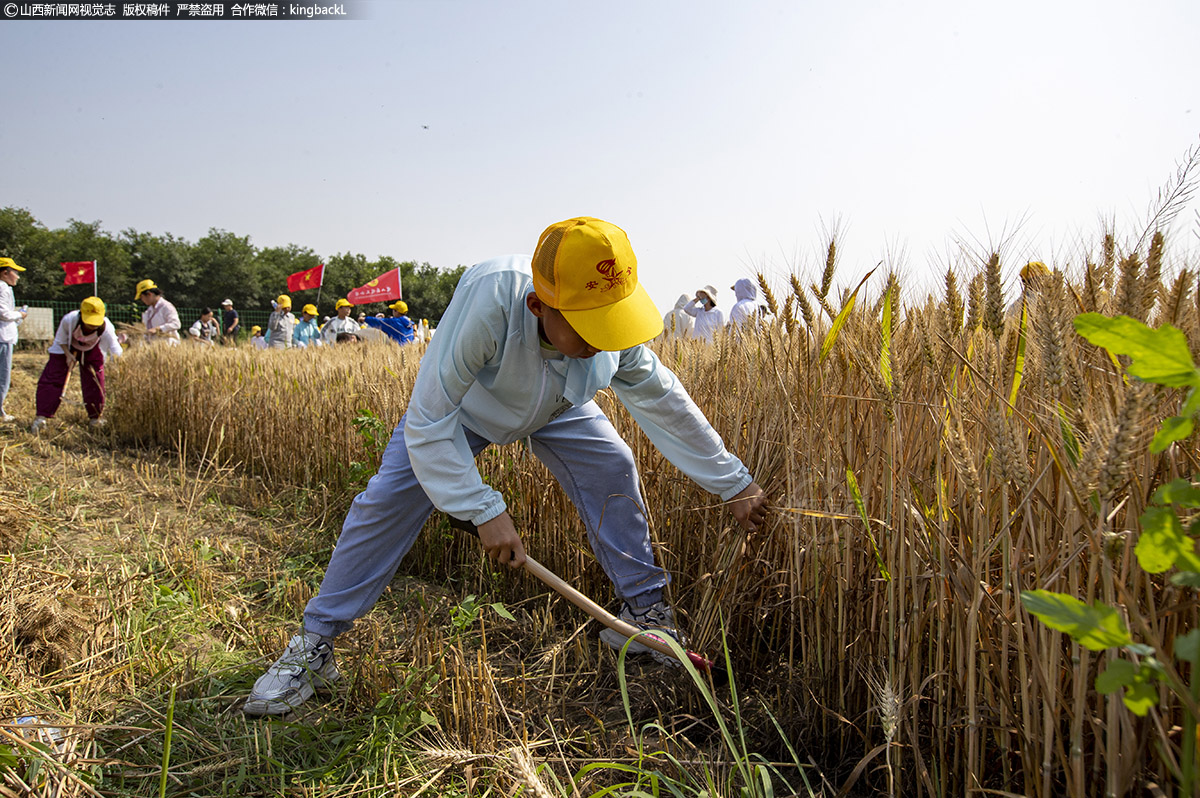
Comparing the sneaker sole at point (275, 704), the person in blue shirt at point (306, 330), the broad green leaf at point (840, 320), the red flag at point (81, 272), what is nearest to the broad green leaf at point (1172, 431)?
the broad green leaf at point (840, 320)

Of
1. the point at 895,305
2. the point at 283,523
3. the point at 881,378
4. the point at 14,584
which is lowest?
the point at 283,523

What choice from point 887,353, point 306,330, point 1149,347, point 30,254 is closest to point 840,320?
point 887,353

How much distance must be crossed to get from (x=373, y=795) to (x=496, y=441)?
94cm

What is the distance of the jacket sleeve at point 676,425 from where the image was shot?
1.85 meters

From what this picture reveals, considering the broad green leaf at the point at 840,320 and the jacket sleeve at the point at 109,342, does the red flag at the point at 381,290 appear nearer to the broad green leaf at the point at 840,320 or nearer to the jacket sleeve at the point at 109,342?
the jacket sleeve at the point at 109,342

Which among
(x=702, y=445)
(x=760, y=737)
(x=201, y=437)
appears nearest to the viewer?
(x=760, y=737)

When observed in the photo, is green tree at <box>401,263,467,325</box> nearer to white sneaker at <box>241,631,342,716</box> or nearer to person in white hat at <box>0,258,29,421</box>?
person in white hat at <box>0,258,29,421</box>

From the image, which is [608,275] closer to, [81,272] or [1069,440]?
[1069,440]

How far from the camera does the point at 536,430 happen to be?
205 centimetres

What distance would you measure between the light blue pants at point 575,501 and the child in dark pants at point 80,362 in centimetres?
552

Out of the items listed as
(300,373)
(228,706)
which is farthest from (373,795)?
(300,373)

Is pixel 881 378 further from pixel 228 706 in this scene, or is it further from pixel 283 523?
pixel 283 523

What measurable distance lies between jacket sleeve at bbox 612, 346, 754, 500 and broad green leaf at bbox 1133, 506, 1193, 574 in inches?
49.2

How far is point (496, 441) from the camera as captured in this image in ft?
6.63
